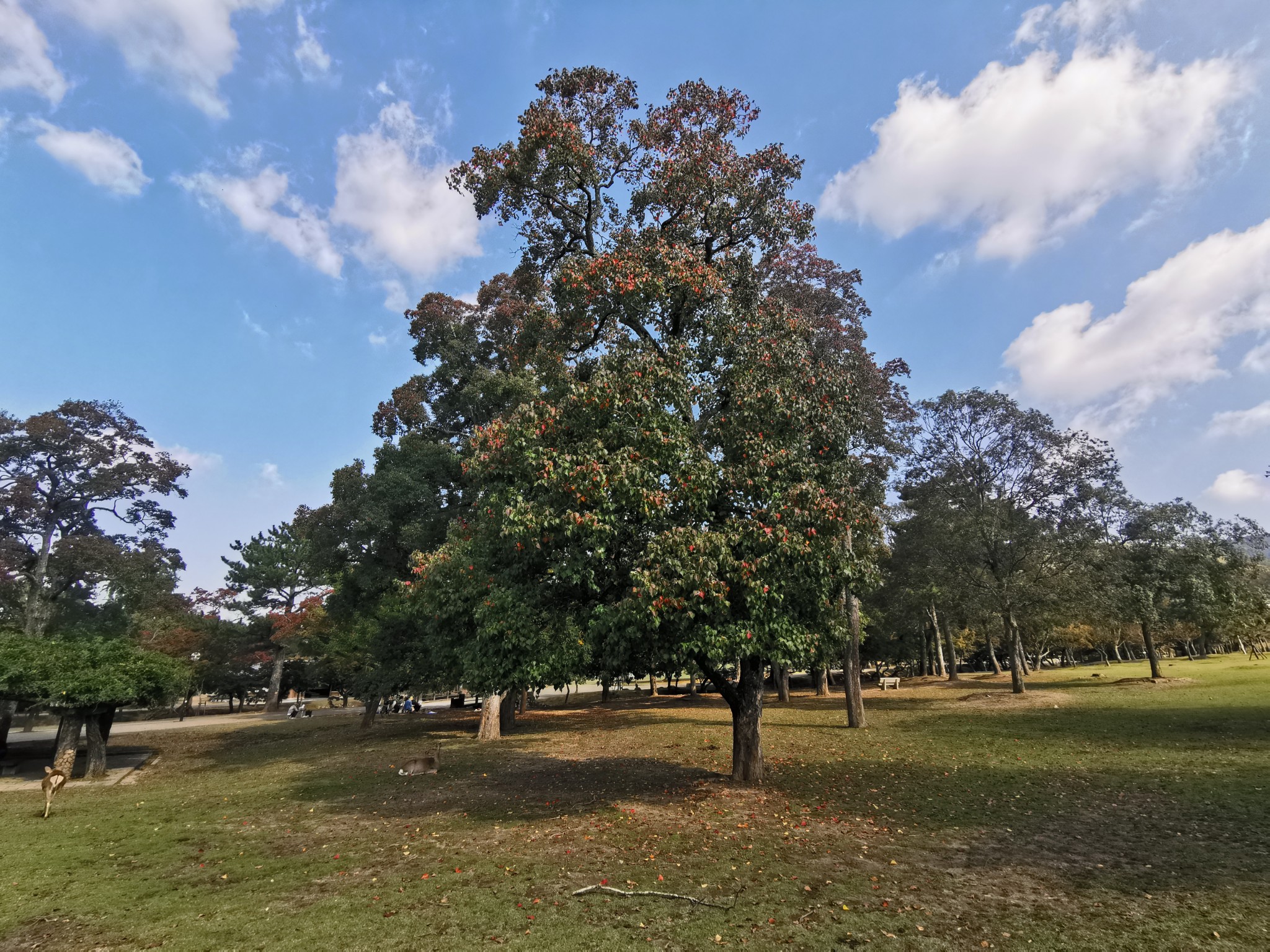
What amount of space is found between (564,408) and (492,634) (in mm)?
4293

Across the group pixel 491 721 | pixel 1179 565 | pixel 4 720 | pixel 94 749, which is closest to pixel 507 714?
pixel 491 721

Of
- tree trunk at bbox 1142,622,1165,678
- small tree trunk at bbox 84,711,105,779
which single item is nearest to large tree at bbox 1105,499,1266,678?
tree trunk at bbox 1142,622,1165,678

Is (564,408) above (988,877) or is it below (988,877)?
above

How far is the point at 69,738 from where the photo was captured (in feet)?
58.0

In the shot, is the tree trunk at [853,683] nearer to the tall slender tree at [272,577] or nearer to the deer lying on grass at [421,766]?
the deer lying on grass at [421,766]

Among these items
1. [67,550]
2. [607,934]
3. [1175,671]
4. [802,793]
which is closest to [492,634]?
[607,934]

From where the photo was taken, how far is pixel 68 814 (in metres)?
13.3

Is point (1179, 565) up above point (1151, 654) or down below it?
above

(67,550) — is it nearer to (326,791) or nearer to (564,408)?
(326,791)

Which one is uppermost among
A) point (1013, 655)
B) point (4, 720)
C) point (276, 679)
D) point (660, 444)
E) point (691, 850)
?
point (660, 444)

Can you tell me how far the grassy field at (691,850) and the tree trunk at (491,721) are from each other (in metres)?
5.40

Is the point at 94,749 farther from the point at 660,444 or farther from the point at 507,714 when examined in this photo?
the point at 660,444

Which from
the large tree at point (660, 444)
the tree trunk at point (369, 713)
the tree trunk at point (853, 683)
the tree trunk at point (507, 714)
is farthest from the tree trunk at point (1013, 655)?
the tree trunk at point (369, 713)

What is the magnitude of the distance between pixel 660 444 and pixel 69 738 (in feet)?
64.7
